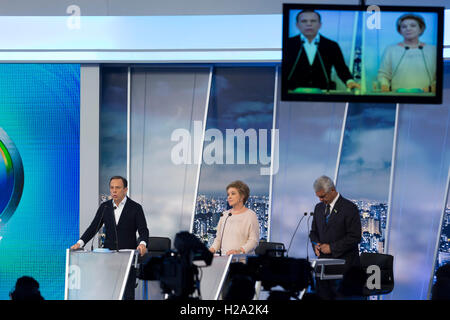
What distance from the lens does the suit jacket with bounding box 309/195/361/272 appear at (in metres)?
5.62

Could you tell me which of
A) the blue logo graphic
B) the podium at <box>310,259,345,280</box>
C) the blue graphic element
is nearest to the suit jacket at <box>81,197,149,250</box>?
the podium at <box>310,259,345,280</box>

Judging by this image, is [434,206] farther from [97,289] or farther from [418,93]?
[97,289]

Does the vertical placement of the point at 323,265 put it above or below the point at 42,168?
below

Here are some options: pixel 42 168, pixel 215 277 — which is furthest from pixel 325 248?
pixel 42 168

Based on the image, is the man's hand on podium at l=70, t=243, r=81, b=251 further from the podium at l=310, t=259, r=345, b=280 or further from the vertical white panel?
the vertical white panel

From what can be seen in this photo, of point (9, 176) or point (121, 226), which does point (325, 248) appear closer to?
point (121, 226)

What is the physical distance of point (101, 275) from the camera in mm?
5301

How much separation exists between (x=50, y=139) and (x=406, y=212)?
14.7 feet

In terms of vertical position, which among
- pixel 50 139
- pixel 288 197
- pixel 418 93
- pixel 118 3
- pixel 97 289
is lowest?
pixel 97 289

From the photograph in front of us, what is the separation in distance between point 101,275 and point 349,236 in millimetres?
2168

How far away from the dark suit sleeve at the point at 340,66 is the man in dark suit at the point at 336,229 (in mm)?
906

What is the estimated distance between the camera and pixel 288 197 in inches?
313

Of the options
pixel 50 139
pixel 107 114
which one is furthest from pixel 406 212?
pixel 50 139

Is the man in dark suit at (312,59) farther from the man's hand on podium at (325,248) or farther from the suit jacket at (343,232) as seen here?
the man's hand on podium at (325,248)
